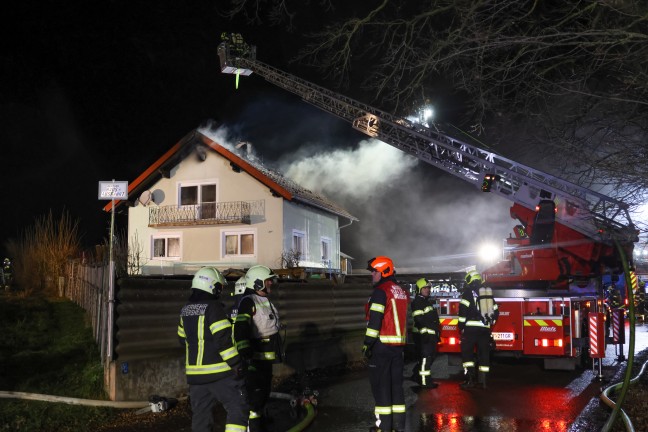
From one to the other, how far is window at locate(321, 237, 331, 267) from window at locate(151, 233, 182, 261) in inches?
272

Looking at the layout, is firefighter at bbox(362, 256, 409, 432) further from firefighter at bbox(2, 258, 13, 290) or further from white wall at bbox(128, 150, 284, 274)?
white wall at bbox(128, 150, 284, 274)

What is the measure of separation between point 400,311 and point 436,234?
110 ft

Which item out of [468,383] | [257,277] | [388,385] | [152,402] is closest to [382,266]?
[388,385]

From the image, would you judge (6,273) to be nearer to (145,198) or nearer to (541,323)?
(145,198)

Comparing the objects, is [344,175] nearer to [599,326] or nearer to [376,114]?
[376,114]

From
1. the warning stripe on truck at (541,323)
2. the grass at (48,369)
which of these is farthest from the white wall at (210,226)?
the warning stripe on truck at (541,323)

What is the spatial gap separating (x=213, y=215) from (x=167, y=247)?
275cm

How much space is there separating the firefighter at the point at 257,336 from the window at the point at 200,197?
20347mm

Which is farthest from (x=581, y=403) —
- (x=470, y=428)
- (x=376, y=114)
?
(x=376, y=114)

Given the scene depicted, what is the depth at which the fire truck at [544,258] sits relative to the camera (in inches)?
410

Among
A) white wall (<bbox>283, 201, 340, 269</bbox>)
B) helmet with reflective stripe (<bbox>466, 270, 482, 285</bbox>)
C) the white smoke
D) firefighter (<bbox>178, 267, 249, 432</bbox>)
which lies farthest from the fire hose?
the white smoke

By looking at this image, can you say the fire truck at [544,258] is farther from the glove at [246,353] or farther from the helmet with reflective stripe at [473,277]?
the glove at [246,353]

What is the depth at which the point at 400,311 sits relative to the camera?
656 centimetres

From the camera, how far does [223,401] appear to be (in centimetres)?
515
